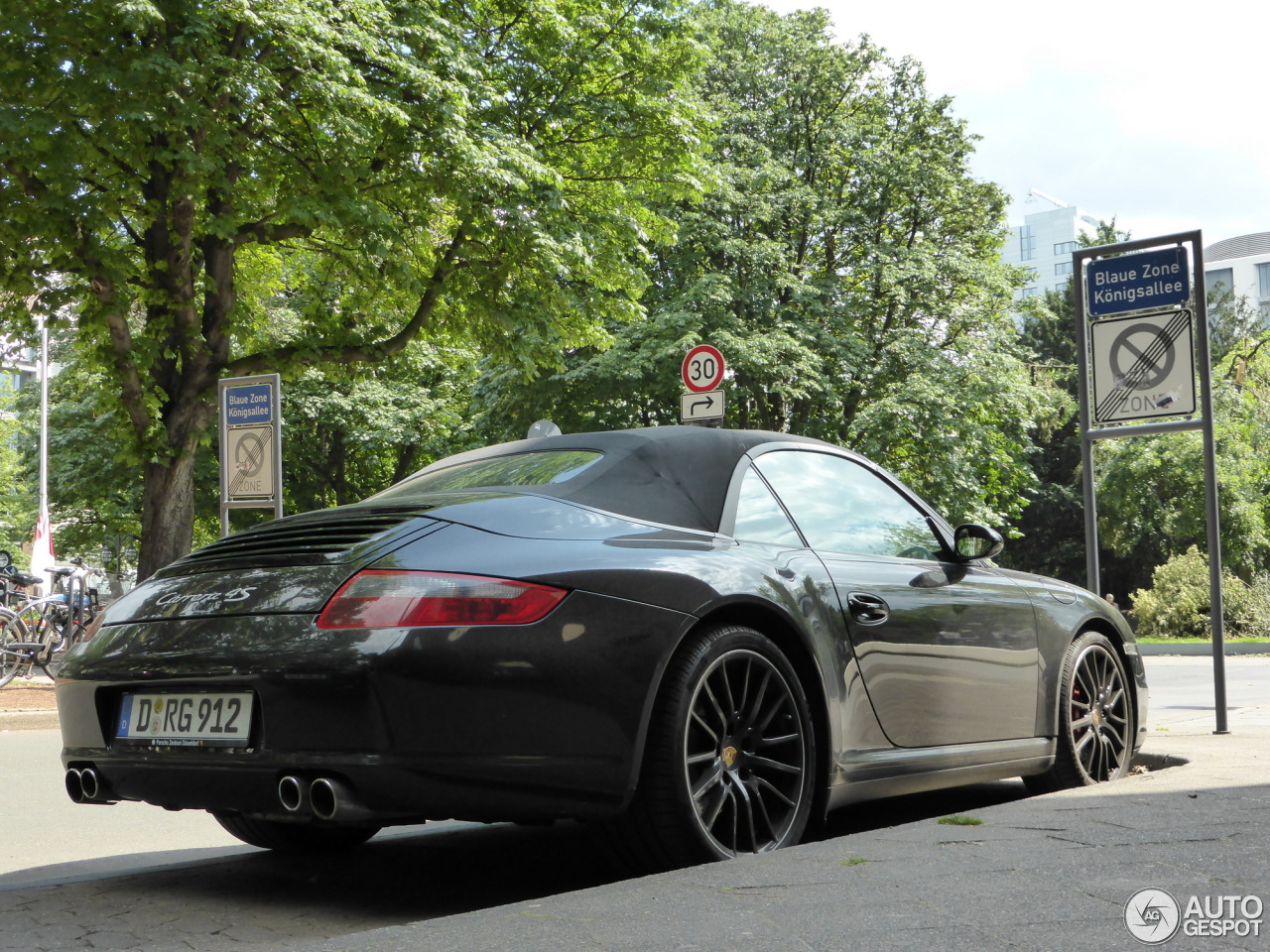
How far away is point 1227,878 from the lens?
318cm

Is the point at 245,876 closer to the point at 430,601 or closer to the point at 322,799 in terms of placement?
the point at 322,799

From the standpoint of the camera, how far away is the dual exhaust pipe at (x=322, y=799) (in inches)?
131

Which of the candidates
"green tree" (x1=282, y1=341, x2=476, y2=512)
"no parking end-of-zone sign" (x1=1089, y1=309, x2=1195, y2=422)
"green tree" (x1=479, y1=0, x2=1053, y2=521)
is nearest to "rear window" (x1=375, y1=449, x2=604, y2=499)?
"no parking end-of-zone sign" (x1=1089, y1=309, x2=1195, y2=422)

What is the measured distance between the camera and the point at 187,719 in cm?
362

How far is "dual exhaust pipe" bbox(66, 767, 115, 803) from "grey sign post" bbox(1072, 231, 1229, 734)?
5.62m

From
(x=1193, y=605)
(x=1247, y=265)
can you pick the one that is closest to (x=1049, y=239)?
(x=1247, y=265)

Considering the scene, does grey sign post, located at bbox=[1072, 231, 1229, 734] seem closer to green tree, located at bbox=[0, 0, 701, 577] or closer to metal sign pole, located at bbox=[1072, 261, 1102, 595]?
metal sign pole, located at bbox=[1072, 261, 1102, 595]

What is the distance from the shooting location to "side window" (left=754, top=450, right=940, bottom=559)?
4.62 metres

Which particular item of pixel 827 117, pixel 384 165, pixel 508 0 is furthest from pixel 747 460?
pixel 827 117

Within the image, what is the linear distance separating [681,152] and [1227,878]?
50.4ft

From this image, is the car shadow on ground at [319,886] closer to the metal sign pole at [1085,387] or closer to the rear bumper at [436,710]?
the rear bumper at [436,710]

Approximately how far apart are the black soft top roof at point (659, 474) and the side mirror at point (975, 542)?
3.33ft

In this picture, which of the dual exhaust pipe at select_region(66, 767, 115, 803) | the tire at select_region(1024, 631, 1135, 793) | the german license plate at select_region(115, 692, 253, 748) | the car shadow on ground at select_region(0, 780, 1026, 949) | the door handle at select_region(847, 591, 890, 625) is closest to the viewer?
the german license plate at select_region(115, 692, 253, 748)

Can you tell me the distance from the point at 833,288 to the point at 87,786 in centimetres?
2540
